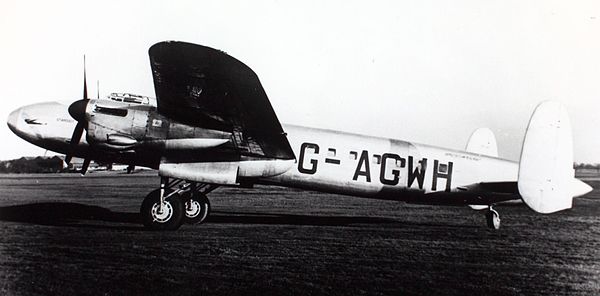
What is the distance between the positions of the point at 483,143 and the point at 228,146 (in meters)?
6.10

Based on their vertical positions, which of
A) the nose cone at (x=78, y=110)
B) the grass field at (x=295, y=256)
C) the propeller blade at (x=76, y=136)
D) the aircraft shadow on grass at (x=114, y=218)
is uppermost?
the nose cone at (x=78, y=110)

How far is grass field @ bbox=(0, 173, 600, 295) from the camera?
4.93 metres

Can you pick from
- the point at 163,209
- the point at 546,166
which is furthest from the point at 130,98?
the point at 546,166

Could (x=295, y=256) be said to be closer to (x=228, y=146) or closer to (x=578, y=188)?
(x=228, y=146)

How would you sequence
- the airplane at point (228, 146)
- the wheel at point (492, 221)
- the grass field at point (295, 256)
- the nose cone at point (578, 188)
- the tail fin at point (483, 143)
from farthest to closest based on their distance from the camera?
the tail fin at point (483, 143), the wheel at point (492, 221), the nose cone at point (578, 188), the airplane at point (228, 146), the grass field at point (295, 256)

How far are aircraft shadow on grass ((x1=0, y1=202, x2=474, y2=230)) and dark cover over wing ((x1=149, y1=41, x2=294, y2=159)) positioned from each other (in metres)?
2.10

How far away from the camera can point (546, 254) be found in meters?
7.00

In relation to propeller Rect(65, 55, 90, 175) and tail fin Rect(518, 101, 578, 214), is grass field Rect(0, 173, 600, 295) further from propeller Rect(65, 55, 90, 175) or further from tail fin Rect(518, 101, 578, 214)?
propeller Rect(65, 55, 90, 175)

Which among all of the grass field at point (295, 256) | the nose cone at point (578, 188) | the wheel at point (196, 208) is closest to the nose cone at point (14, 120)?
the grass field at point (295, 256)

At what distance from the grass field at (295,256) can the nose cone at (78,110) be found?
1961mm

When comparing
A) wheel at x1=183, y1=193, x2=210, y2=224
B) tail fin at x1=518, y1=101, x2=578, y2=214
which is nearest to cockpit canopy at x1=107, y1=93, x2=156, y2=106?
wheel at x1=183, y1=193, x2=210, y2=224

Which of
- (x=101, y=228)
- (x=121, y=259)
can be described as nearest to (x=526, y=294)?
(x=121, y=259)

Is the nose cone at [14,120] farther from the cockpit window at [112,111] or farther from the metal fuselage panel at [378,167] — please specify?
the metal fuselage panel at [378,167]

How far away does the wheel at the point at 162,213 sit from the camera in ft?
27.8
